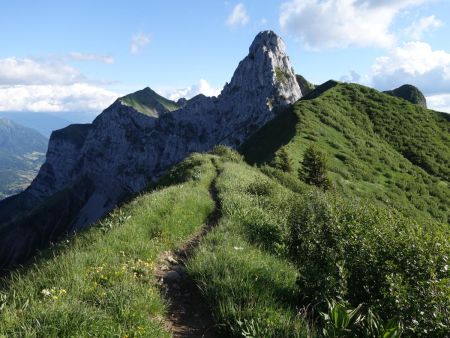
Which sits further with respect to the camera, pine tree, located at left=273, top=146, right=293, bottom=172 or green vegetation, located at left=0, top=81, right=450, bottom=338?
pine tree, located at left=273, top=146, right=293, bottom=172

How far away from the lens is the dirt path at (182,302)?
749cm

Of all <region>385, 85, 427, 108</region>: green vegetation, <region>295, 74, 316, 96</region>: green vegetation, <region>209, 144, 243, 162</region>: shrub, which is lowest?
<region>209, 144, 243, 162</region>: shrub

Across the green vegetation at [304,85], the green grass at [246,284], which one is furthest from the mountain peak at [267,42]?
the green grass at [246,284]

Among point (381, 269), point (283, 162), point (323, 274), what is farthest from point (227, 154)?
point (323, 274)

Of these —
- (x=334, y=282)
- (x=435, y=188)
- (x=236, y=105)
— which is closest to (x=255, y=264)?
(x=334, y=282)

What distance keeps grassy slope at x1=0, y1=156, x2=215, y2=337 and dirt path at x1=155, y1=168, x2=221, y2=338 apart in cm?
34

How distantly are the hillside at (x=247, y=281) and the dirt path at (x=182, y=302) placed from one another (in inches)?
1.4

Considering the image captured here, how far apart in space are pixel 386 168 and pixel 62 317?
57.6 meters

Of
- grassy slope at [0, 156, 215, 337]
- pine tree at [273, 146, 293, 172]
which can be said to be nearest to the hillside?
grassy slope at [0, 156, 215, 337]

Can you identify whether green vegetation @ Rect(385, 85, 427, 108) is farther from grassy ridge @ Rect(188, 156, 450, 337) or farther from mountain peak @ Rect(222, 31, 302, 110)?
grassy ridge @ Rect(188, 156, 450, 337)

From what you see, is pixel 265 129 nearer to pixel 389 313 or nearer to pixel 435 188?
pixel 435 188

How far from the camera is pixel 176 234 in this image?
13188 mm

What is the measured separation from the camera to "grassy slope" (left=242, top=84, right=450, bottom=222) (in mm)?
49281

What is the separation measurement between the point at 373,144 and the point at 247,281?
201ft
